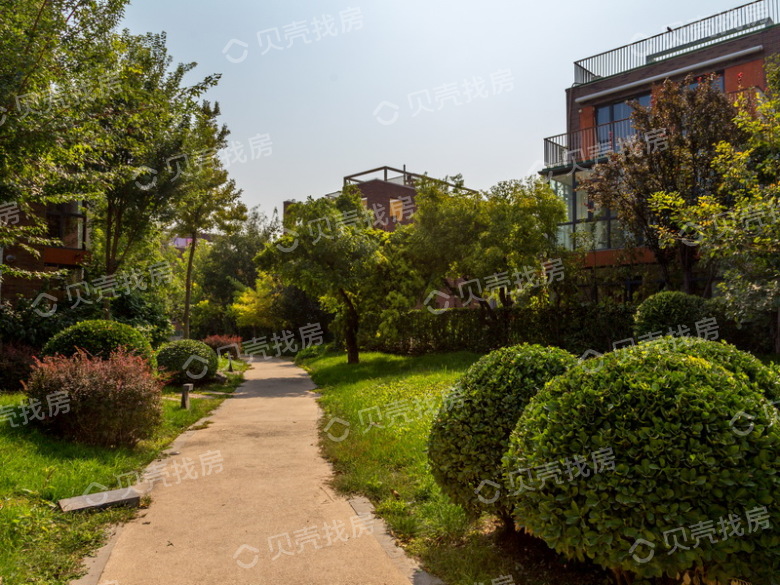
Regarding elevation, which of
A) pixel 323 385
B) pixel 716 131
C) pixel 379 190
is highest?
pixel 379 190

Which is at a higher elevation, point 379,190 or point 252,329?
point 379,190

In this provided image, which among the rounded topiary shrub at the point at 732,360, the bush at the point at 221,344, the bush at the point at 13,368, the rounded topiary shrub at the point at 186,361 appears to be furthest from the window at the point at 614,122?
the bush at the point at 221,344

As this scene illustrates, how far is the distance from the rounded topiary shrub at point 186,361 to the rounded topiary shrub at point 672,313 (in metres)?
11.4

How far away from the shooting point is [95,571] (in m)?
3.78

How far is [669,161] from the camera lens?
1502 cm

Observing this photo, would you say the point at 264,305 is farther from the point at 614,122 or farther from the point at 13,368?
the point at 13,368

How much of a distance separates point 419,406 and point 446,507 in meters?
4.99

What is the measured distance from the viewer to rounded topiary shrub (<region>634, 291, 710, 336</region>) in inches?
508

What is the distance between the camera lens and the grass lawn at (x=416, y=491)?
3555 mm

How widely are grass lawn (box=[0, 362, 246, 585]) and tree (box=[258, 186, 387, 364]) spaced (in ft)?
34.3

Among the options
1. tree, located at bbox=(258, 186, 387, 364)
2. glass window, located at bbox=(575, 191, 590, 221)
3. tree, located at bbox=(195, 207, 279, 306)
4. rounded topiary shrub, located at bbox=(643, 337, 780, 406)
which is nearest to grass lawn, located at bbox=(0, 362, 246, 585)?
rounded topiary shrub, located at bbox=(643, 337, 780, 406)

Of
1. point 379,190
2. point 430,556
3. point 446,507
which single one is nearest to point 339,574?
point 430,556

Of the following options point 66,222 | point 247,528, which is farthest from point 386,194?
point 247,528

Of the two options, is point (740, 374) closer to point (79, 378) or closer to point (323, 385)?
point (79, 378)
